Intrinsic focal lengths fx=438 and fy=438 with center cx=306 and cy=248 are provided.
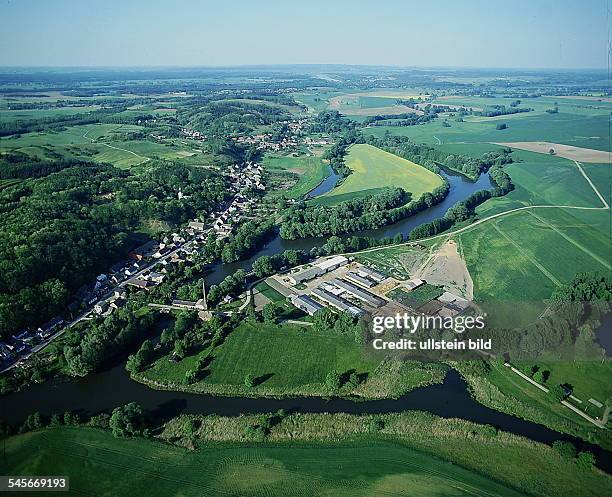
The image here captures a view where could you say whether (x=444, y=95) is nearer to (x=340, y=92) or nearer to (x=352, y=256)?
(x=340, y=92)

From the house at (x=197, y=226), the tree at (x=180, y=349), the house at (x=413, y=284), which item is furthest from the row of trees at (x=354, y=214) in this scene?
the tree at (x=180, y=349)

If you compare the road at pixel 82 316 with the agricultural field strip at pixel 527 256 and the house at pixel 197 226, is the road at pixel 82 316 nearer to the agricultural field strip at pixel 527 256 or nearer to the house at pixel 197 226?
the house at pixel 197 226

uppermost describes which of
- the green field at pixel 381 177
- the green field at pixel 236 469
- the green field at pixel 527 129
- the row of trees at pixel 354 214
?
the green field at pixel 527 129

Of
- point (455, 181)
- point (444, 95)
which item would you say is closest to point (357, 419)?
point (455, 181)

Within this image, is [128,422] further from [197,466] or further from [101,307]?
[101,307]

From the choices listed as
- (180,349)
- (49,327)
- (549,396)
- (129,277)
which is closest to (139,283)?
(129,277)

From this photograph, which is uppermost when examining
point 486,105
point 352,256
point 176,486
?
point 486,105
